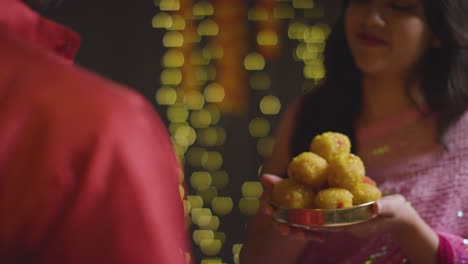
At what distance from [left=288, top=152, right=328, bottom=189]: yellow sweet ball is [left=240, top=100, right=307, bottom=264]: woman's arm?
12cm

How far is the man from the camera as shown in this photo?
39 centimetres

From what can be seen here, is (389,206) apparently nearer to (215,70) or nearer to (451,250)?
(451,250)

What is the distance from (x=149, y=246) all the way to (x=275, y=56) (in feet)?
8.55

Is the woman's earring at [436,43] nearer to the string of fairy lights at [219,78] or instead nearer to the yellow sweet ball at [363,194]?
the yellow sweet ball at [363,194]

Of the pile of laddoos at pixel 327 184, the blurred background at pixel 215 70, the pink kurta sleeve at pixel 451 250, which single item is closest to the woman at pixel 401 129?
the pink kurta sleeve at pixel 451 250

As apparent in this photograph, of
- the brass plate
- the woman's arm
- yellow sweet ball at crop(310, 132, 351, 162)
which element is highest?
yellow sweet ball at crop(310, 132, 351, 162)

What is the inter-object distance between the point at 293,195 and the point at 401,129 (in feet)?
1.41

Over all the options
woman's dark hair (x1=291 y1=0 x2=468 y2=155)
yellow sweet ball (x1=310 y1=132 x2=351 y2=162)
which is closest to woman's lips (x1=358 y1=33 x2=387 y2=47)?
woman's dark hair (x1=291 y1=0 x2=468 y2=155)

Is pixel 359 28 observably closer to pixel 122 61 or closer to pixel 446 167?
pixel 446 167

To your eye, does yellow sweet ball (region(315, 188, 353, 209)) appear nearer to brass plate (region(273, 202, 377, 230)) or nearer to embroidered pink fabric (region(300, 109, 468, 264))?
brass plate (region(273, 202, 377, 230))

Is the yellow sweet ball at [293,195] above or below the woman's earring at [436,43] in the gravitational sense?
below

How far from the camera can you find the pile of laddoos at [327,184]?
3.89ft

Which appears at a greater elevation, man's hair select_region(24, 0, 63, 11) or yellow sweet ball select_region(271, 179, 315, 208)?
man's hair select_region(24, 0, 63, 11)

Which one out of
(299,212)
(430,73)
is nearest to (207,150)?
(430,73)
